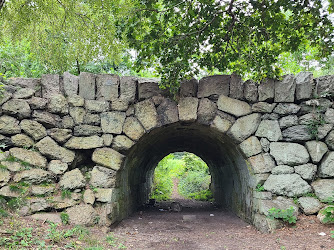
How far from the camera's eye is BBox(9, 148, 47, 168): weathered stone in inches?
203

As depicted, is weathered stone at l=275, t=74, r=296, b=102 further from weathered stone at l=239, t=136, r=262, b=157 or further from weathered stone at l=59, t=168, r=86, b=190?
weathered stone at l=59, t=168, r=86, b=190

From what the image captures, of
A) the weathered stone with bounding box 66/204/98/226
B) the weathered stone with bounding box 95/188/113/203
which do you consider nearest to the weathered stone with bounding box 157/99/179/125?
the weathered stone with bounding box 95/188/113/203

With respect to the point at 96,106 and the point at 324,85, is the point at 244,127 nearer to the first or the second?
the point at 324,85

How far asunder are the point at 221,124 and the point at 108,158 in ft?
7.04

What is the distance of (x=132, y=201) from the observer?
24.8 feet

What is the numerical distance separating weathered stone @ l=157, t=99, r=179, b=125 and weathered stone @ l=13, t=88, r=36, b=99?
2.30 meters

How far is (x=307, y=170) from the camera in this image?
5.31 metres

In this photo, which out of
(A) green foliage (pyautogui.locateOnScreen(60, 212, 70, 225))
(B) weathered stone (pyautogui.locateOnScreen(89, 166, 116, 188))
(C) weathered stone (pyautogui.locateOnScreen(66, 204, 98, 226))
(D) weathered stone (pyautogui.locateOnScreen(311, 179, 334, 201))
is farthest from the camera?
(B) weathered stone (pyautogui.locateOnScreen(89, 166, 116, 188))

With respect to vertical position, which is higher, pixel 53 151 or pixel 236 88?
pixel 236 88

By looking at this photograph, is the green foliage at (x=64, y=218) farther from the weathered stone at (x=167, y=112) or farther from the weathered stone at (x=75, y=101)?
the weathered stone at (x=167, y=112)

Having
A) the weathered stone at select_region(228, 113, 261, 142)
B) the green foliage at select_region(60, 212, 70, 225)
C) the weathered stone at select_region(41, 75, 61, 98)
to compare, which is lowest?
the green foliage at select_region(60, 212, 70, 225)

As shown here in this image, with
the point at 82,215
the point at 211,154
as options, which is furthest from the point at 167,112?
the point at 211,154

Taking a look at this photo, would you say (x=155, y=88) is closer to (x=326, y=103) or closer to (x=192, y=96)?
(x=192, y=96)

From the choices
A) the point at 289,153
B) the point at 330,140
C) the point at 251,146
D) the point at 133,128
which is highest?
the point at 133,128
